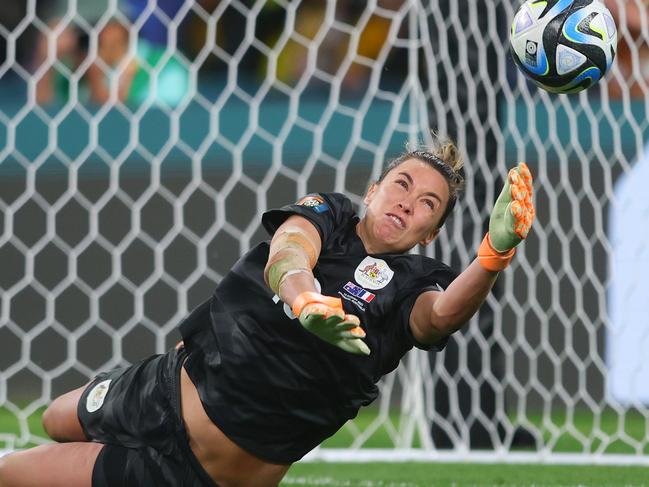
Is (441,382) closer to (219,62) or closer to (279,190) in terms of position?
(279,190)

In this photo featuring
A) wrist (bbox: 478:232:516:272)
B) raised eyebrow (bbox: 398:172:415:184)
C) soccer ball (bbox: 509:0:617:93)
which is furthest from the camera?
soccer ball (bbox: 509:0:617:93)

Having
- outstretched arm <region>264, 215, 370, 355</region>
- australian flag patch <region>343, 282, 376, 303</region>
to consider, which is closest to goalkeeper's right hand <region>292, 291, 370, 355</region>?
→ outstretched arm <region>264, 215, 370, 355</region>

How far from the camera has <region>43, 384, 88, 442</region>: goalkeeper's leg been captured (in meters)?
3.07

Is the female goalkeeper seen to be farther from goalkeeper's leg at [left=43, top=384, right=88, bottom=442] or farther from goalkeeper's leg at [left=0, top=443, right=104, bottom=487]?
goalkeeper's leg at [left=43, top=384, right=88, bottom=442]

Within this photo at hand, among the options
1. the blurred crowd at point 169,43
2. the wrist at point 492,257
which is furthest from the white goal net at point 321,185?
the wrist at point 492,257

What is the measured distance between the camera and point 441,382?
5.67 metres

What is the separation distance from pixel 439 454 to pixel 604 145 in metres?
3.24

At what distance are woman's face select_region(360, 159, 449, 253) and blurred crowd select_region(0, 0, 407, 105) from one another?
5.04 metres

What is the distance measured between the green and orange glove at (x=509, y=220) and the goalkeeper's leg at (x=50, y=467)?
1.12m

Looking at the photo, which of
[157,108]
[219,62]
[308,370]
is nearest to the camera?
[308,370]

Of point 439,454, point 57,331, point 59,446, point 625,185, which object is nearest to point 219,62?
point 57,331

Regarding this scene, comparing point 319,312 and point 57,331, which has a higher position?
point 319,312

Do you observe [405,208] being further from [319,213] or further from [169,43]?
[169,43]

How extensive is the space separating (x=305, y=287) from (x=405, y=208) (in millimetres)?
568
